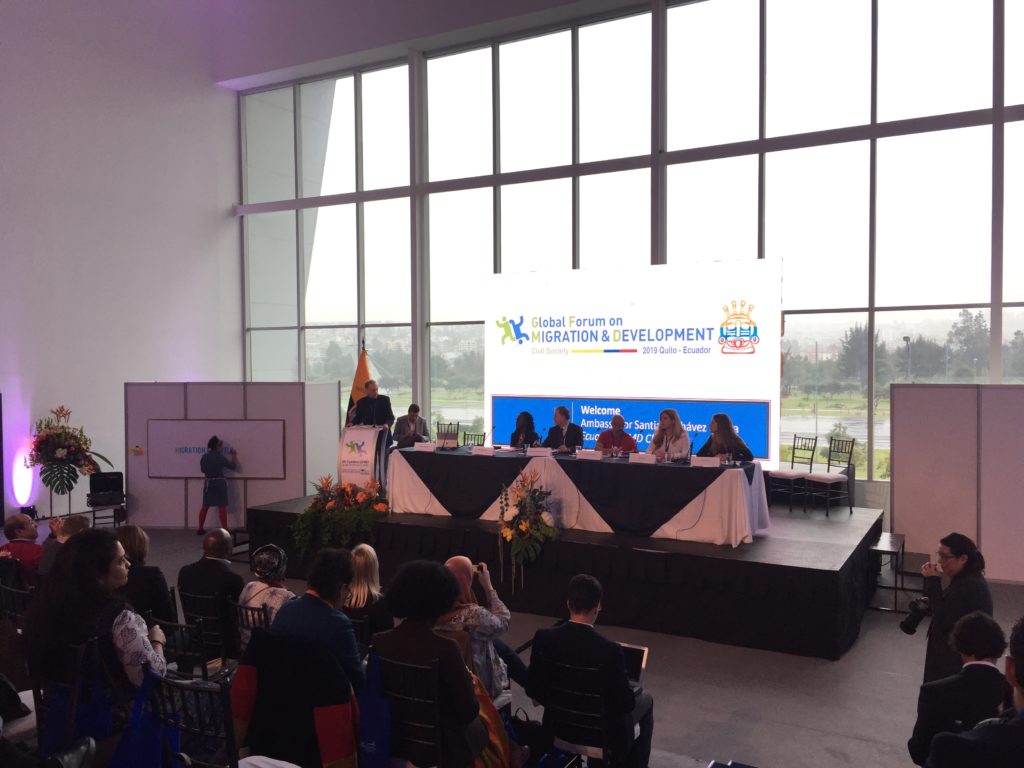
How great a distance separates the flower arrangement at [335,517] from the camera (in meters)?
7.23

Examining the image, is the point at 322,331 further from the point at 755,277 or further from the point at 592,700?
the point at 592,700

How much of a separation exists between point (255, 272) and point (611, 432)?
28.9ft

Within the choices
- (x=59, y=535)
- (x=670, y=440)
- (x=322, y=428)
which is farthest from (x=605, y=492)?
(x=322, y=428)

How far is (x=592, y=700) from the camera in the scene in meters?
3.06

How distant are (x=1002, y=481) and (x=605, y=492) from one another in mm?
3689

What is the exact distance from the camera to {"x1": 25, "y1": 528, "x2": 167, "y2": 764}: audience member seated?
286 cm

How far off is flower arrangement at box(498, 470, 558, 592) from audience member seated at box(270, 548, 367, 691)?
3.56 m

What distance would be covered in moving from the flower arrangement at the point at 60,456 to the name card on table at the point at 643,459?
730 cm

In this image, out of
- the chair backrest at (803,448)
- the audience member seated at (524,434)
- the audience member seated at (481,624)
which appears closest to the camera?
the audience member seated at (481,624)

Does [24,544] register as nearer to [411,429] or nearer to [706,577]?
[706,577]

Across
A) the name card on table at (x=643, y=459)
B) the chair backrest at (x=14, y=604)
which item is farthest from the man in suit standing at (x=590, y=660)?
the name card on table at (x=643, y=459)

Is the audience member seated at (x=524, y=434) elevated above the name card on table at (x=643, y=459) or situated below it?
above

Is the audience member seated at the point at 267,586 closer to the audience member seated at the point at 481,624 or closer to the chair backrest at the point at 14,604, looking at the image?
the audience member seated at the point at 481,624

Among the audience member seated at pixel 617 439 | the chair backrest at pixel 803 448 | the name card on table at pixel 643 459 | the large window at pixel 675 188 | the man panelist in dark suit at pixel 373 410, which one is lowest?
the chair backrest at pixel 803 448
